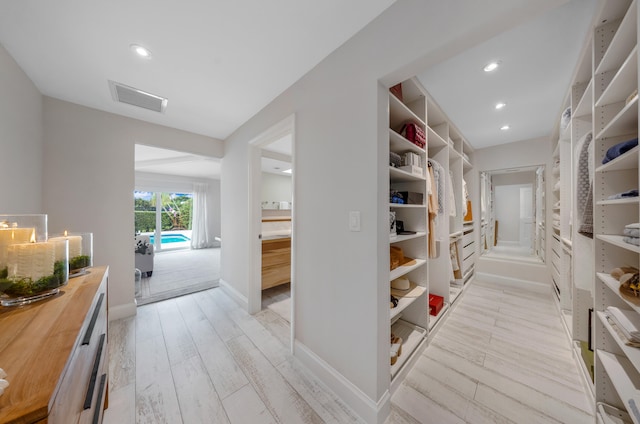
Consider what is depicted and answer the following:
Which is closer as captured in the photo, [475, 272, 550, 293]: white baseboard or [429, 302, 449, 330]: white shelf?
[429, 302, 449, 330]: white shelf

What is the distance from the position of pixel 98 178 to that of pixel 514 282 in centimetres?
579

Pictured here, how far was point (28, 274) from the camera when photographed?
0.83m

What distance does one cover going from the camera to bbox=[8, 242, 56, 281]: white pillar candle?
0.81 meters

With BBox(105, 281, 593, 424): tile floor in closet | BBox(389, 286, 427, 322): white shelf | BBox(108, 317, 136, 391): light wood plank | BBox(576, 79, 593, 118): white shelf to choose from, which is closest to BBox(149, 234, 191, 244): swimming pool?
BBox(108, 317, 136, 391): light wood plank

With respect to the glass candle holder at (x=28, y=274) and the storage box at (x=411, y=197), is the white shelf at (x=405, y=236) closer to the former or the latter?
the storage box at (x=411, y=197)

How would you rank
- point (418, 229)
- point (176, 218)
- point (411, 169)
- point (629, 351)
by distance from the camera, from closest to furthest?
point (629, 351) → point (411, 169) → point (418, 229) → point (176, 218)

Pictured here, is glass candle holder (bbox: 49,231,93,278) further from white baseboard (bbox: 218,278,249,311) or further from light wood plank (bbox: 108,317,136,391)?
white baseboard (bbox: 218,278,249,311)

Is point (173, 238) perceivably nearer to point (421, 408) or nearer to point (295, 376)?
point (295, 376)

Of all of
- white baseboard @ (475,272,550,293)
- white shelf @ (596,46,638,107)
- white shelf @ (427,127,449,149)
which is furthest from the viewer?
white baseboard @ (475,272,550,293)

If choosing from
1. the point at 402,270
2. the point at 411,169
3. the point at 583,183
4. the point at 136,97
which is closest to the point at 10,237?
the point at 136,97

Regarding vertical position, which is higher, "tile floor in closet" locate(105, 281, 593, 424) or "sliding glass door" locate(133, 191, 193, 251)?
"sliding glass door" locate(133, 191, 193, 251)

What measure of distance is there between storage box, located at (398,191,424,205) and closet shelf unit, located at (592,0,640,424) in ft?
3.31

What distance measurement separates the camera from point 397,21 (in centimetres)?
118

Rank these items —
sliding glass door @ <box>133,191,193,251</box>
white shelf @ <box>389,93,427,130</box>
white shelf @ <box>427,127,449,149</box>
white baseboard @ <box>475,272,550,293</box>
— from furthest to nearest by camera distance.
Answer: sliding glass door @ <box>133,191,193,251</box> → white baseboard @ <box>475,272,550,293</box> → white shelf @ <box>427,127,449,149</box> → white shelf @ <box>389,93,427,130</box>
